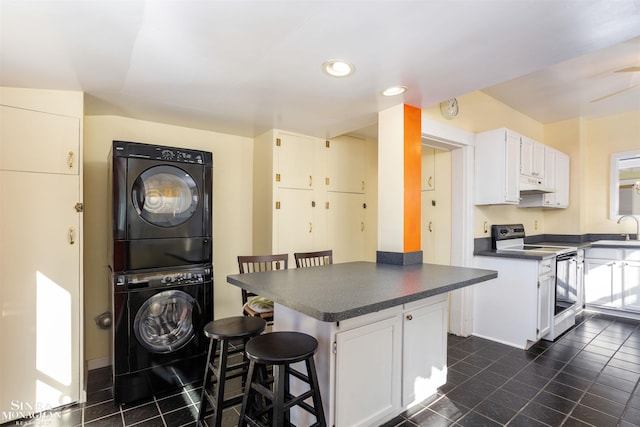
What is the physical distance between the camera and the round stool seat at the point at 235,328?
163 cm

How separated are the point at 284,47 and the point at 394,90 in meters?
0.88

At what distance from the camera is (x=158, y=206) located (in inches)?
87.2

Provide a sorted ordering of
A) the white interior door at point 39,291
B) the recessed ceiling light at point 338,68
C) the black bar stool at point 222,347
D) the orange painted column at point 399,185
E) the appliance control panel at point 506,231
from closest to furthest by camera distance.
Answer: the black bar stool at point 222,347 < the recessed ceiling light at point 338,68 < the white interior door at point 39,291 < the orange painted column at point 399,185 < the appliance control panel at point 506,231

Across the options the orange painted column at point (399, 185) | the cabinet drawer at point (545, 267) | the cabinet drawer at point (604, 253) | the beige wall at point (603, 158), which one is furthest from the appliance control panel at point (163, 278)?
the beige wall at point (603, 158)

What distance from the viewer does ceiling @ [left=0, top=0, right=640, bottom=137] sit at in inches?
50.2

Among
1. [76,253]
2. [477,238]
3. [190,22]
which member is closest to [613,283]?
[477,238]

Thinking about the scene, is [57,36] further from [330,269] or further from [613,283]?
[613,283]

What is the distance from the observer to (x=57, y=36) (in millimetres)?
1432

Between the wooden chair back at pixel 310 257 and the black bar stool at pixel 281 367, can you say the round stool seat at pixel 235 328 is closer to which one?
the black bar stool at pixel 281 367

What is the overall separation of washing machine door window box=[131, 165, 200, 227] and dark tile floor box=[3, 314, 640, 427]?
4.05ft

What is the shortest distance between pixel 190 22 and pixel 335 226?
2.61m

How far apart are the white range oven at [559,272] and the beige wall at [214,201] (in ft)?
9.52

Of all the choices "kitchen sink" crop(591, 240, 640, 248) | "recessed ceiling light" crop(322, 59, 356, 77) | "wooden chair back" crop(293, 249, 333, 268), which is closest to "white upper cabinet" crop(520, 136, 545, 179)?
"kitchen sink" crop(591, 240, 640, 248)

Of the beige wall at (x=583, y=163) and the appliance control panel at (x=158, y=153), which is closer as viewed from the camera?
the appliance control panel at (x=158, y=153)
